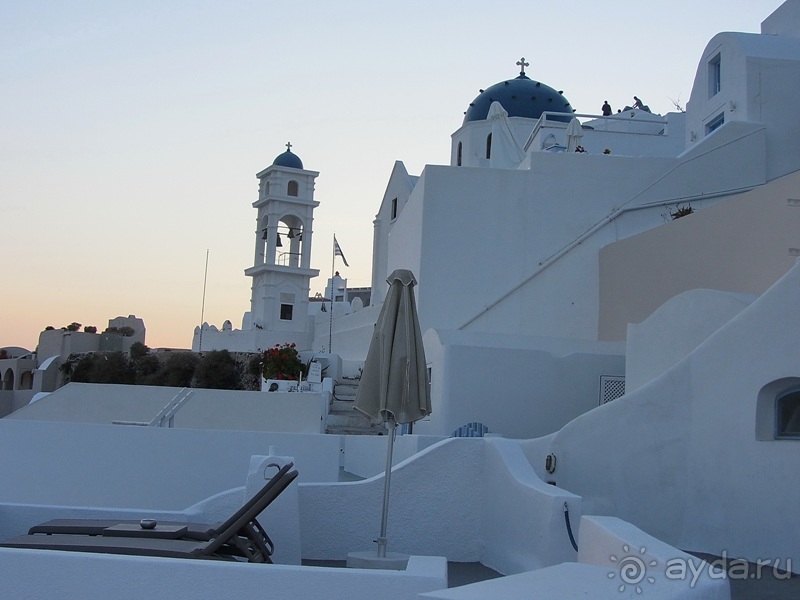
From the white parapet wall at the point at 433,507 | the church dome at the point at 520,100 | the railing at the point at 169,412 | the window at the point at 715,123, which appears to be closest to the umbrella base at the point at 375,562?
the white parapet wall at the point at 433,507

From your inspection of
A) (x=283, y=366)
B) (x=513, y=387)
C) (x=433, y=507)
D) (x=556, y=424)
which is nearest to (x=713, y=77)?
(x=513, y=387)

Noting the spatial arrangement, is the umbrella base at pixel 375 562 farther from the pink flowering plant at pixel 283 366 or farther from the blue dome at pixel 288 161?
the blue dome at pixel 288 161

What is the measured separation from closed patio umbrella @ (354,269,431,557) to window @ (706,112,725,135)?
16515 millimetres

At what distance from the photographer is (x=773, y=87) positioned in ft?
67.6

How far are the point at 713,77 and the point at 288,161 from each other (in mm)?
22949

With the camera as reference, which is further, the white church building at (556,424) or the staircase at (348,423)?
the staircase at (348,423)


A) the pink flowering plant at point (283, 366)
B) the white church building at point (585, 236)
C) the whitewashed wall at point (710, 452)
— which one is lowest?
the whitewashed wall at point (710, 452)

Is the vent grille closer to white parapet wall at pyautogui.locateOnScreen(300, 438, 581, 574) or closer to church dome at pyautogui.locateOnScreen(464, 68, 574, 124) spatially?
white parapet wall at pyautogui.locateOnScreen(300, 438, 581, 574)

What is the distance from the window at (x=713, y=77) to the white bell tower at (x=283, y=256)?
21012 millimetres

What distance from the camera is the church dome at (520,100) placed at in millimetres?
33062

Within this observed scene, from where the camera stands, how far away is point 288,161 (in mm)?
41406

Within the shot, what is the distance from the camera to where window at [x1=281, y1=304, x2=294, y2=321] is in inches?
1630

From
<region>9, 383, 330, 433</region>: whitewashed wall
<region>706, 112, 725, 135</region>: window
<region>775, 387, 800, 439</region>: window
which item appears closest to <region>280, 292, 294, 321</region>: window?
<region>706, 112, 725, 135</region>: window

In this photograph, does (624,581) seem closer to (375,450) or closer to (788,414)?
(788,414)
